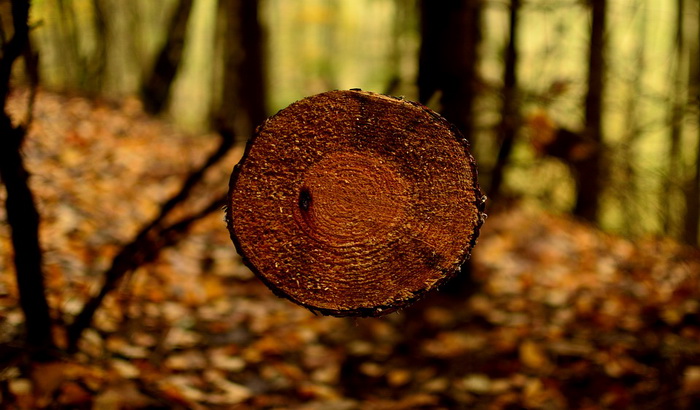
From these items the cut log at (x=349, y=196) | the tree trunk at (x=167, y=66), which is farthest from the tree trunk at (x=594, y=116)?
the tree trunk at (x=167, y=66)

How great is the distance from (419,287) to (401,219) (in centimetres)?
20

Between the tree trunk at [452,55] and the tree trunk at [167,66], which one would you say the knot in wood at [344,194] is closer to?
the tree trunk at [452,55]

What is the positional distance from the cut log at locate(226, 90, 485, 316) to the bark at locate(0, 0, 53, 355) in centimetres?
117

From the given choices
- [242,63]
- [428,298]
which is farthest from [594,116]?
[242,63]

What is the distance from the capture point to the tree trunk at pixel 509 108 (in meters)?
3.49

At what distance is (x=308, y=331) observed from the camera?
3732mm

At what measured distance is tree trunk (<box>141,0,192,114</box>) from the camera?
7302 mm

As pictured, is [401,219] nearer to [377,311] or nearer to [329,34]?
[377,311]

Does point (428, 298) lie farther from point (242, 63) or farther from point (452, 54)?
point (242, 63)

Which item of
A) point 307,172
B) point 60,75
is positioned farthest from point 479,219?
point 60,75

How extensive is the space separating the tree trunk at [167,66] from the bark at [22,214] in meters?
5.31

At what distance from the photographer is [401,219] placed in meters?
1.48

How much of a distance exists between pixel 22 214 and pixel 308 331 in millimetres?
2018

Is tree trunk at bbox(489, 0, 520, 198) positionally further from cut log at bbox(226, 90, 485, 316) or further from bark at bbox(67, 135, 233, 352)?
cut log at bbox(226, 90, 485, 316)
